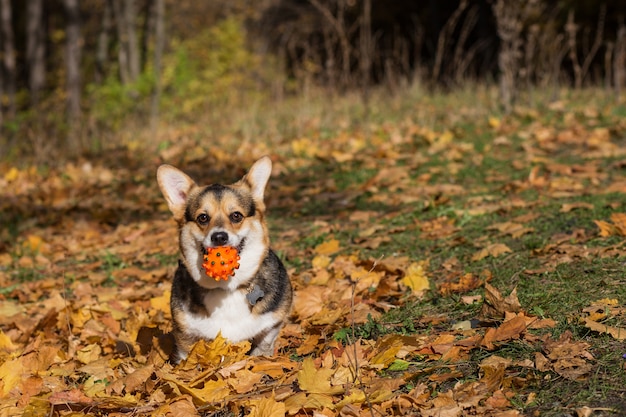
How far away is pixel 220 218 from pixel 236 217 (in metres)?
0.12

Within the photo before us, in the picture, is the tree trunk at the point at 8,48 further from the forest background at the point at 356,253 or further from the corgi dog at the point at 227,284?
the corgi dog at the point at 227,284

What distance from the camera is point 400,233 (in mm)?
5418

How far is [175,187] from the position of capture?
3.80 m

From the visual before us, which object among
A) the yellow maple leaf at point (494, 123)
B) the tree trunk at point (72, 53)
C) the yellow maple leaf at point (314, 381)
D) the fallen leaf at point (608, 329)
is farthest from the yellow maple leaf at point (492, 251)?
the tree trunk at point (72, 53)

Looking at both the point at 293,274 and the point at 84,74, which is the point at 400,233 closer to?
the point at 293,274

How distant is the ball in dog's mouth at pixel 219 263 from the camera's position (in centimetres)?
325

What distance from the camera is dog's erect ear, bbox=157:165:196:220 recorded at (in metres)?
3.73

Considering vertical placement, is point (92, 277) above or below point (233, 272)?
below

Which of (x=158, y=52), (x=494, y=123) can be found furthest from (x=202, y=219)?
(x=158, y=52)

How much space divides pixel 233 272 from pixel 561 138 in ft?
21.0

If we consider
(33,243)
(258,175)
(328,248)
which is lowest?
(33,243)

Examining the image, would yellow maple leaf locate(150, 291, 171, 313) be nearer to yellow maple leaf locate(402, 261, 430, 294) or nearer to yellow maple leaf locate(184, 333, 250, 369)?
yellow maple leaf locate(184, 333, 250, 369)

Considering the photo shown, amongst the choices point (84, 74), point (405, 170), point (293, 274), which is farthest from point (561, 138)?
point (84, 74)

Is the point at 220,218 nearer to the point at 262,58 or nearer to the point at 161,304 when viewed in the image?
the point at 161,304
